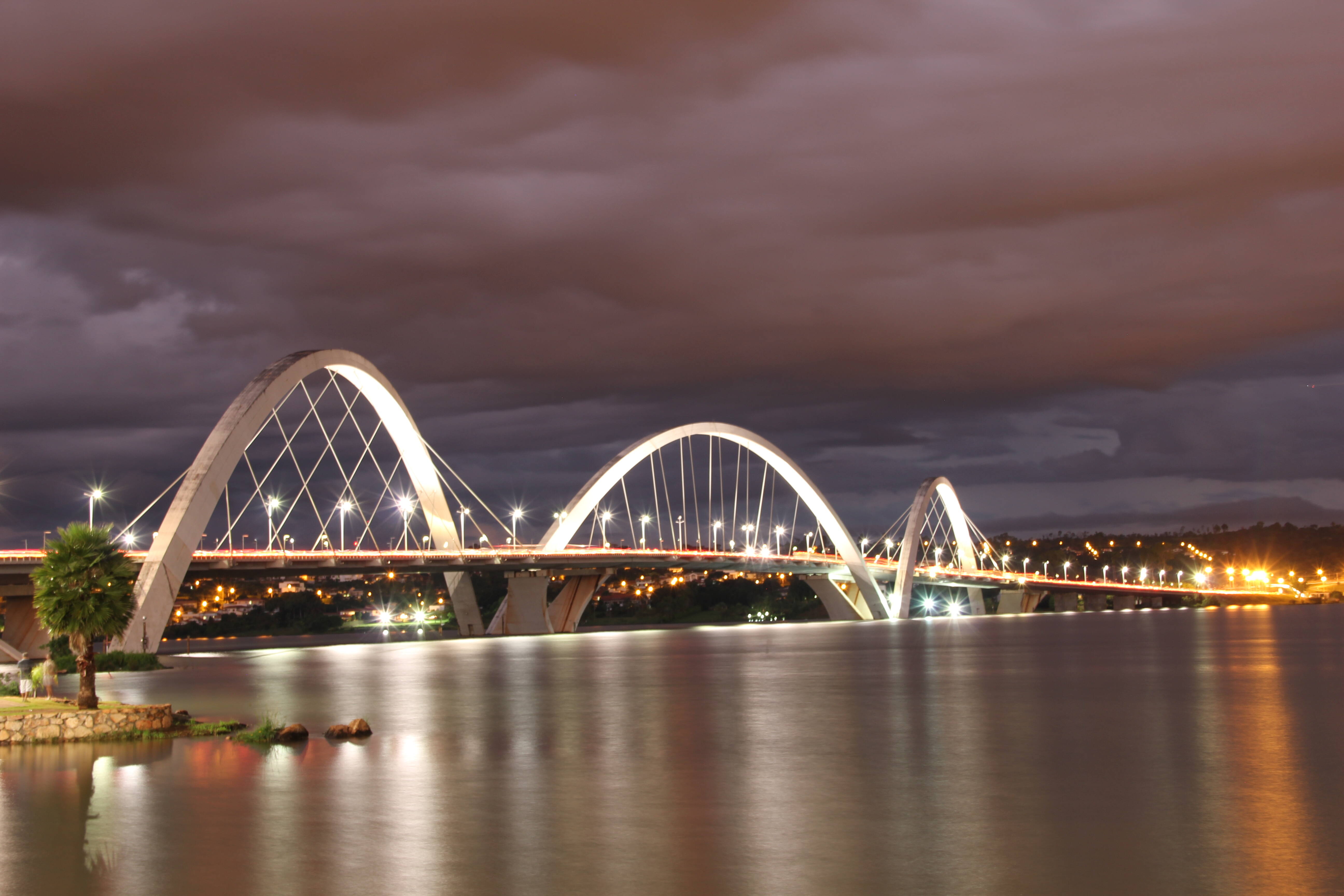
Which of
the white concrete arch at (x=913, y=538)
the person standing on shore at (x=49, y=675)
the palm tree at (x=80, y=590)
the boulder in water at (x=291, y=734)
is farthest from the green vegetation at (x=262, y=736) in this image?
the white concrete arch at (x=913, y=538)

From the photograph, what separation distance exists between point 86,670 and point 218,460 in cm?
3801

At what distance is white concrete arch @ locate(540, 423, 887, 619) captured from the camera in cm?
9494

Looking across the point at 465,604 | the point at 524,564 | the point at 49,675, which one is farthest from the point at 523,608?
the point at 49,675

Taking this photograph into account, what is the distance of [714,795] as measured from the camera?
1806cm

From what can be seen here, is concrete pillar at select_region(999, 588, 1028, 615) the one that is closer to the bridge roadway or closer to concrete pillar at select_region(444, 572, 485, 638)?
the bridge roadway

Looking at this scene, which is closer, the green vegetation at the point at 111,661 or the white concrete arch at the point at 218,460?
the green vegetation at the point at 111,661

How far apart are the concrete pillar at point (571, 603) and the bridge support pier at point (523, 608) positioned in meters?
2.69

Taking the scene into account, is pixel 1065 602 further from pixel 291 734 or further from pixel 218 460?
pixel 291 734

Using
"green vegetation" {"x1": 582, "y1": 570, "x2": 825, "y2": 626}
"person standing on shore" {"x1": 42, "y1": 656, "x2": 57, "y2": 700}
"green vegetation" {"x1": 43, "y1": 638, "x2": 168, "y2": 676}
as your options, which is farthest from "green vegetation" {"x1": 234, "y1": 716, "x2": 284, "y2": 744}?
"green vegetation" {"x1": 582, "y1": 570, "x2": 825, "y2": 626}

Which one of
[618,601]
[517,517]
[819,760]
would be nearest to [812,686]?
[819,760]

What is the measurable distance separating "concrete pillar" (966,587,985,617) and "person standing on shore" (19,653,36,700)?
112567 mm

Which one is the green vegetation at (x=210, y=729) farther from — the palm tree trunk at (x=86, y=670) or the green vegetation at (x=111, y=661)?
the green vegetation at (x=111, y=661)

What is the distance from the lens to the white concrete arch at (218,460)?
57.9 metres

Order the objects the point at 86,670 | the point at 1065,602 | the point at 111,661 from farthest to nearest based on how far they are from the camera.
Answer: the point at 1065,602
the point at 111,661
the point at 86,670
